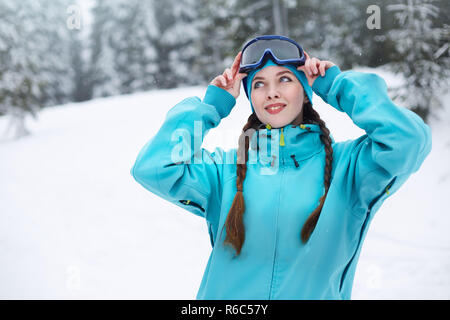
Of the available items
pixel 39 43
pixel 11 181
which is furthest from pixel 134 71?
pixel 11 181

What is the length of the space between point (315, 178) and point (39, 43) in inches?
568

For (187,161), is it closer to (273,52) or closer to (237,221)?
(237,221)

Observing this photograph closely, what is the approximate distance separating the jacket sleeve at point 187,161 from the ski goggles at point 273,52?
0.21m

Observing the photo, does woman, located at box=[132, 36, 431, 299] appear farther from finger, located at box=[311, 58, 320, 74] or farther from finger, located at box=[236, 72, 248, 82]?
finger, located at box=[236, 72, 248, 82]

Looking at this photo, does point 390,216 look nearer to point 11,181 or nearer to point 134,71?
point 11,181

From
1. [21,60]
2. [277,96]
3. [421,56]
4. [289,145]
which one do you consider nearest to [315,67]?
[277,96]

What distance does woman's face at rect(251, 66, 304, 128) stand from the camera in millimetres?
1650

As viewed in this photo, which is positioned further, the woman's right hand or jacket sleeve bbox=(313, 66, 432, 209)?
the woman's right hand

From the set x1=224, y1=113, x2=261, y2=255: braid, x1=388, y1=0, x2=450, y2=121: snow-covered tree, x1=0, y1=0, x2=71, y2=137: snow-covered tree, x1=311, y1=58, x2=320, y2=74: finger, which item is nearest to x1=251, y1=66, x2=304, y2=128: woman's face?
x1=311, y1=58, x2=320, y2=74: finger

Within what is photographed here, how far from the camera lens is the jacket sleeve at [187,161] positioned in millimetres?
1490

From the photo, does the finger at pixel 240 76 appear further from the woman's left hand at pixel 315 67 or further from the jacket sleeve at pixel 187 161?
the woman's left hand at pixel 315 67

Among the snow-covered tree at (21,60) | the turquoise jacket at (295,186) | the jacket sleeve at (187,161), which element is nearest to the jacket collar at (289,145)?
the turquoise jacket at (295,186)

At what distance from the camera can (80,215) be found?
20.5 feet

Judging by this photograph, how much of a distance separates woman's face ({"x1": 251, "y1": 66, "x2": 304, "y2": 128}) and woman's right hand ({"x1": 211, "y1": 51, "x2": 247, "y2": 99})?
128 millimetres
